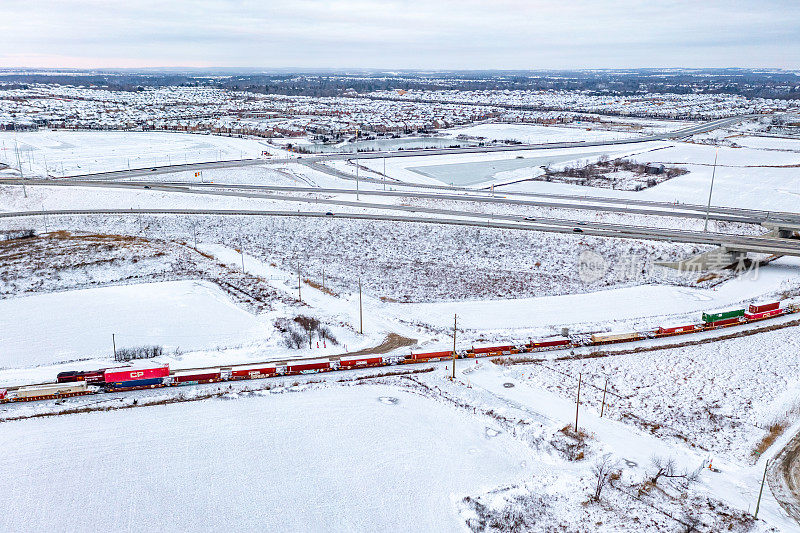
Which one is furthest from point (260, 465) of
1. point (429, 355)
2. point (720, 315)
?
point (720, 315)

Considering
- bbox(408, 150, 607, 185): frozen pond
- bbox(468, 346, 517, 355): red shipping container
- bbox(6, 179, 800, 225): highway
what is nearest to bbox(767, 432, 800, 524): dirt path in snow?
bbox(468, 346, 517, 355): red shipping container

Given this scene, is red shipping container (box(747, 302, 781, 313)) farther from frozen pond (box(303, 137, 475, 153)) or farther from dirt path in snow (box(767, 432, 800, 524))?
frozen pond (box(303, 137, 475, 153))

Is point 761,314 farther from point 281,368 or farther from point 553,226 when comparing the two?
point 281,368

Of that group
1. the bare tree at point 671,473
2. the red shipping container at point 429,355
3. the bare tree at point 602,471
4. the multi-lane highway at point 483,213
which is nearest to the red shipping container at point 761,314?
the multi-lane highway at point 483,213

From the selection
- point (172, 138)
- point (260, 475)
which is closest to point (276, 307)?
point (260, 475)

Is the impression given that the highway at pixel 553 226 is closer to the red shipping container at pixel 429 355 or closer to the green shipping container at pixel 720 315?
the green shipping container at pixel 720 315
